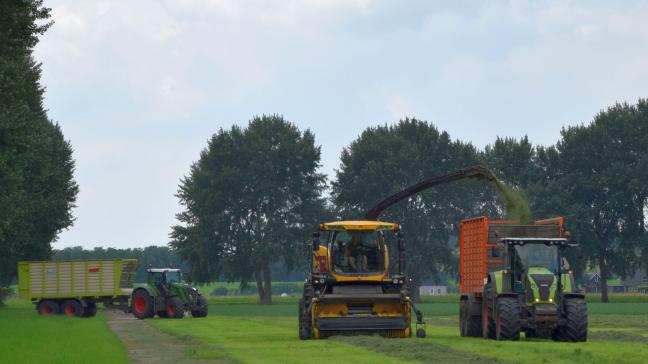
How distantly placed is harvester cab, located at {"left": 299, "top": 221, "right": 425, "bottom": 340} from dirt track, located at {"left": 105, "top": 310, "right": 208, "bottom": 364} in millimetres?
3770

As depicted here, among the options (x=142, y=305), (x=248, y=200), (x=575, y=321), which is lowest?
(x=575, y=321)

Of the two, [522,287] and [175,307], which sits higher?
[522,287]

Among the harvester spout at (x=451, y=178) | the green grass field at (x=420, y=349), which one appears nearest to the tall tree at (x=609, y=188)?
the harvester spout at (x=451, y=178)

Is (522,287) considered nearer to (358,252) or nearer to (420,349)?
(358,252)

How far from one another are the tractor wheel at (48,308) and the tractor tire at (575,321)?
39.1m

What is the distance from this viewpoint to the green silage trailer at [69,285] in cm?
6531

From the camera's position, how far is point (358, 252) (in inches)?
1391

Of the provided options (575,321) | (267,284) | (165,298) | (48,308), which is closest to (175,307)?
(165,298)

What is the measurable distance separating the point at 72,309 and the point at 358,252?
109 ft

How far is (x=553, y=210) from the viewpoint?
9531cm

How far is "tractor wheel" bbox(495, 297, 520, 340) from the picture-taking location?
31.9m

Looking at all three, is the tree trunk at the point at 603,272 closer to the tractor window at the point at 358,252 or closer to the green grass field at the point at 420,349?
the green grass field at the point at 420,349

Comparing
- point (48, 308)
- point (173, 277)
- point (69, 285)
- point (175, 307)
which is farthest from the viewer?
point (69, 285)

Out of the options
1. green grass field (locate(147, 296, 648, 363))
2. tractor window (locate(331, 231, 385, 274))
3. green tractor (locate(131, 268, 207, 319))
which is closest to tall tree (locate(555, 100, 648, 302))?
green tractor (locate(131, 268, 207, 319))
